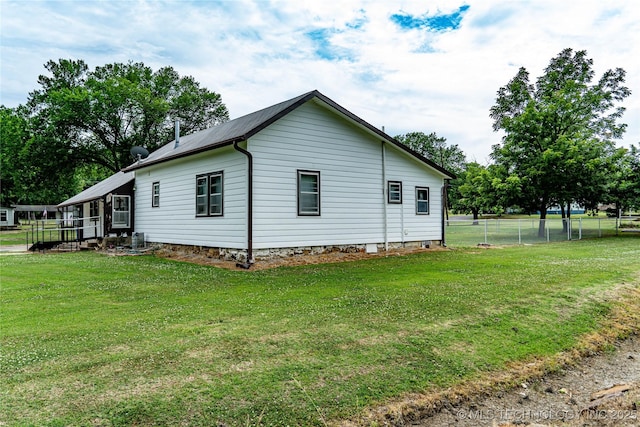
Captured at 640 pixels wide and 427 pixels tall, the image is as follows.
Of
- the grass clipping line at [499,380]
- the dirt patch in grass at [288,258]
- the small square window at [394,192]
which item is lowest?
the grass clipping line at [499,380]

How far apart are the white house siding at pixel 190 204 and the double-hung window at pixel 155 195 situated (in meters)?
0.17

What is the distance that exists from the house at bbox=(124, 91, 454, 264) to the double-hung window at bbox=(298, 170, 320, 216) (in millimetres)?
31

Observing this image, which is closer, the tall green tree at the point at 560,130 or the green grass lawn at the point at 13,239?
the tall green tree at the point at 560,130

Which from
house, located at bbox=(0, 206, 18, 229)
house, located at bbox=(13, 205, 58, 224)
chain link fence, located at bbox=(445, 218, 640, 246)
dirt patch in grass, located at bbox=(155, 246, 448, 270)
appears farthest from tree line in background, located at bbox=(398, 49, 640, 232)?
house, located at bbox=(13, 205, 58, 224)

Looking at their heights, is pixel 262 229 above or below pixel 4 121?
below

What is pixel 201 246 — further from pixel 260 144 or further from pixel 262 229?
pixel 260 144

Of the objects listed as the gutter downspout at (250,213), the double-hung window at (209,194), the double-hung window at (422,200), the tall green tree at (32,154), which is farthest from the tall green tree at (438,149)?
the gutter downspout at (250,213)

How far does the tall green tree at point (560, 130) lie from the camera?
2153 cm

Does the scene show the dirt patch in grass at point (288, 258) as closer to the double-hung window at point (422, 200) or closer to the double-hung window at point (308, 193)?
the double-hung window at point (308, 193)

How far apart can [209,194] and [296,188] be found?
9.36 feet

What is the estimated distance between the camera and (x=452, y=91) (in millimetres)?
20844

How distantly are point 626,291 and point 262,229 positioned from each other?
8195 millimetres

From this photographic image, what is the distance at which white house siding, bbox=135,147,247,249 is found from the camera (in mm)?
10914

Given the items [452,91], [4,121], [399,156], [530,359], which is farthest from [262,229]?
[4,121]
